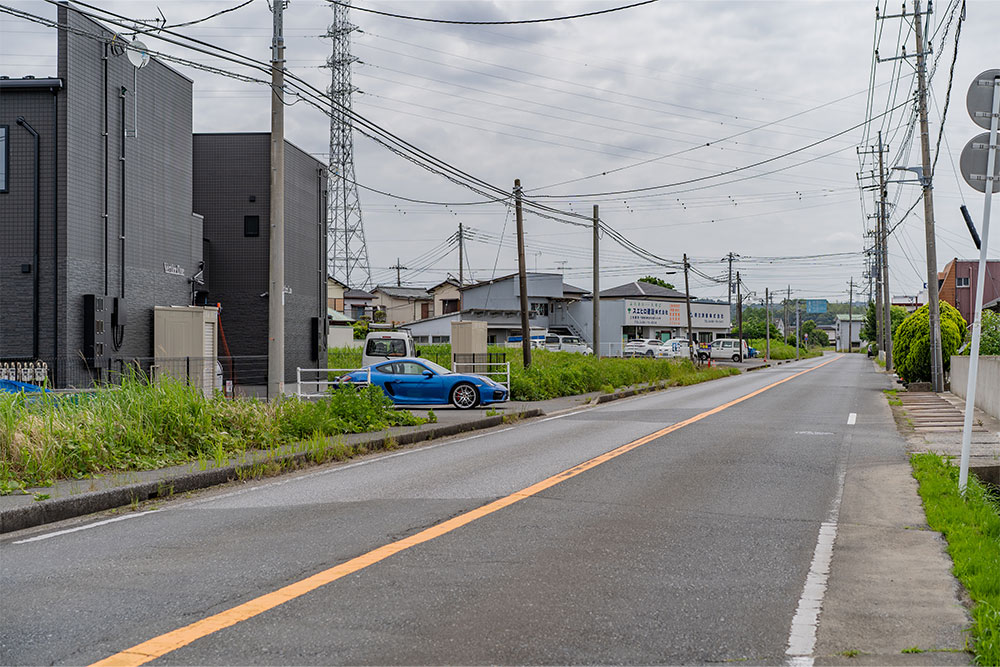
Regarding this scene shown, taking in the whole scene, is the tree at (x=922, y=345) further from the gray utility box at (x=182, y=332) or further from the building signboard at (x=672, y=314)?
the building signboard at (x=672, y=314)

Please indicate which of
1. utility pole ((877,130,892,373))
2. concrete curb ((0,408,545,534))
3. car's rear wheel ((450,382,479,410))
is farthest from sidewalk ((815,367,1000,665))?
utility pole ((877,130,892,373))

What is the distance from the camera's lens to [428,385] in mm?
21578

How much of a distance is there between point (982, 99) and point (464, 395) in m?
14.5

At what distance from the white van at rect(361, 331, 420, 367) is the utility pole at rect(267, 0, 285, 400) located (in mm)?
10777

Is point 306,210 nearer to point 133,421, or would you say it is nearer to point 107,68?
point 107,68

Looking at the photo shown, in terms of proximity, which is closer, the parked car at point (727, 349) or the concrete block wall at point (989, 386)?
the concrete block wall at point (989, 386)

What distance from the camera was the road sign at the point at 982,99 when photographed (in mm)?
8609

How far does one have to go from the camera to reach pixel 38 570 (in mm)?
6164

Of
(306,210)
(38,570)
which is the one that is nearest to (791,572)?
(38,570)

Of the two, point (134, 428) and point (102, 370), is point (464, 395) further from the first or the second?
point (134, 428)

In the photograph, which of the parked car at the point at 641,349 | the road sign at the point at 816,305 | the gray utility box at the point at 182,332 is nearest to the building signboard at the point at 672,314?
the parked car at the point at 641,349

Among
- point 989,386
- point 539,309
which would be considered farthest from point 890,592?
point 539,309

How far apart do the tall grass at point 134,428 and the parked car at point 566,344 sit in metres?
48.4

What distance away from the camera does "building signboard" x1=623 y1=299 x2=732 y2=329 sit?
7762 cm
